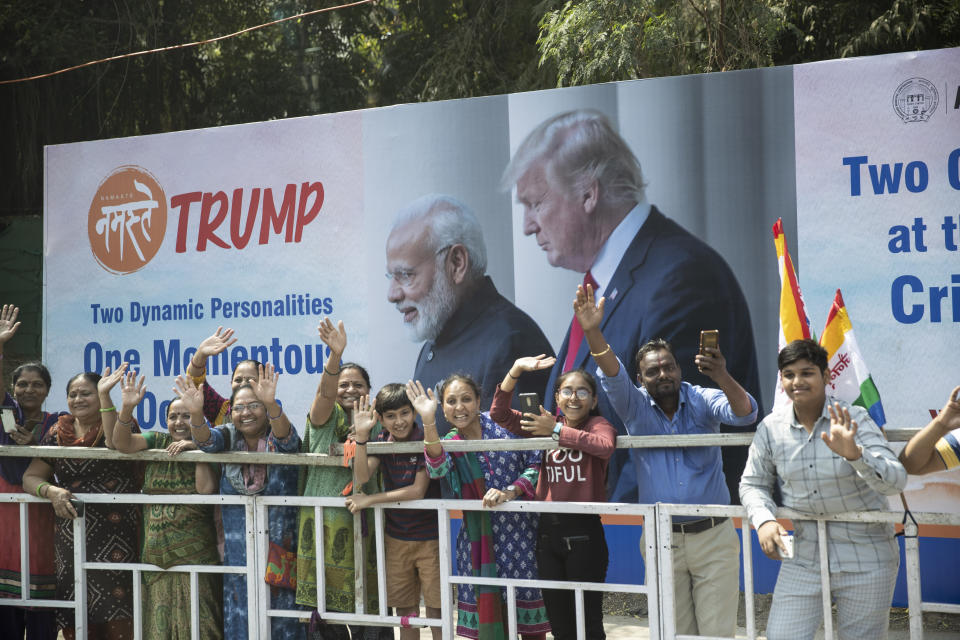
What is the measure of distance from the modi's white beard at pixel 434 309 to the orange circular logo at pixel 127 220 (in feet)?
7.14

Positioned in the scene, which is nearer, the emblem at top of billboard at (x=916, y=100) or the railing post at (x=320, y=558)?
the railing post at (x=320, y=558)

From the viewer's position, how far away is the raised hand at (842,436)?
3467 millimetres

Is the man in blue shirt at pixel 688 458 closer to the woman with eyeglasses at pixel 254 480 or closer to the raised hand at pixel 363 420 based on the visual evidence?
the raised hand at pixel 363 420

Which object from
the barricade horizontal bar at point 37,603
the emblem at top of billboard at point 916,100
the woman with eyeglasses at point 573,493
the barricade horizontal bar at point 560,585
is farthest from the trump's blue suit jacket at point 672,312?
the barricade horizontal bar at point 37,603

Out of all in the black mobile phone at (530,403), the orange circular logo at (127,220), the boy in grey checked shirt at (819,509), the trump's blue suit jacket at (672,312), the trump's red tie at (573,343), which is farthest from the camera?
the orange circular logo at (127,220)

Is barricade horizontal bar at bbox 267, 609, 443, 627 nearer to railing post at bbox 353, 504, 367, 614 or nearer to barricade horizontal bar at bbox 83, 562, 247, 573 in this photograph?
railing post at bbox 353, 504, 367, 614

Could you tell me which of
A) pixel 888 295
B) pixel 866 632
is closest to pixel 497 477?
pixel 866 632

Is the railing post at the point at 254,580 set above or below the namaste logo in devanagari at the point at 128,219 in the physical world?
below

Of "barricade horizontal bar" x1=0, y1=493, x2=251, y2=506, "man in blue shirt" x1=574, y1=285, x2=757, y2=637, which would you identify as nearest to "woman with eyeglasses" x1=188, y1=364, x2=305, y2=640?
"barricade horizontal bar" x1=0, y1=493, x2=251, y2=506

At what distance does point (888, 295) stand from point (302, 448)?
3383 mm

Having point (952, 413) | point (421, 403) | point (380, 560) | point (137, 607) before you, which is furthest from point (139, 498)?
point (952, 413)

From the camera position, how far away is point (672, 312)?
6.20 metres

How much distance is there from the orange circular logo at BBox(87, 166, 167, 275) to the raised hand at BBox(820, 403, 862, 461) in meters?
5.48

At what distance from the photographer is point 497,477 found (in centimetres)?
477
